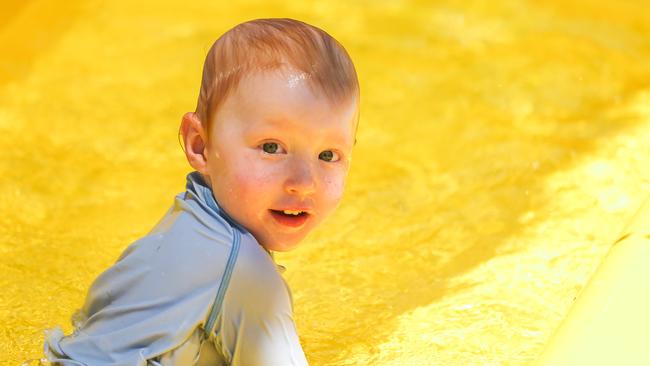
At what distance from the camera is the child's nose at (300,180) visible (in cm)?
151

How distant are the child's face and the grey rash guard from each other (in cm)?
4

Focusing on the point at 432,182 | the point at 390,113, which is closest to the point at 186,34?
the point at 390,113

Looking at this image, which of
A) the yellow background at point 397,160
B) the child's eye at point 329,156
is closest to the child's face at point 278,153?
the child's eye at point 329,156

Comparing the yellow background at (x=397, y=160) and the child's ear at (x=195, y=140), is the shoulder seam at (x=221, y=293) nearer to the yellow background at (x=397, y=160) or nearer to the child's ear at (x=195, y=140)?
the child's ear at (x=195, y=140)

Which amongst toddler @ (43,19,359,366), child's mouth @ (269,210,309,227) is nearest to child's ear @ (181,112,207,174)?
toddler @ (43,19,359,366)

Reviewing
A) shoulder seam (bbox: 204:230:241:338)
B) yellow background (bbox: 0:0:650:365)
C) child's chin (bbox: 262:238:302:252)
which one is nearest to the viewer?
shoulder seam (bbox: 204:230:241:338)

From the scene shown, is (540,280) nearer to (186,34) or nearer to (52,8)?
(186,34)

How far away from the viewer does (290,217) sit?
5.09 feet

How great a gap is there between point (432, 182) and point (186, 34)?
926 millimetres

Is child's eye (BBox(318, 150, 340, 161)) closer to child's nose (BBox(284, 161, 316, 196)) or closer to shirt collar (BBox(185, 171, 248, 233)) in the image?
child's nose (BBox(284, 161, 316, 196))

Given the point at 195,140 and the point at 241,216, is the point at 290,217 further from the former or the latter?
the point at 195,140

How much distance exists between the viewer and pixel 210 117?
155 cm

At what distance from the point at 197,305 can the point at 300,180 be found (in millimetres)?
205

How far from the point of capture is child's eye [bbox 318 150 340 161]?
155 cm
